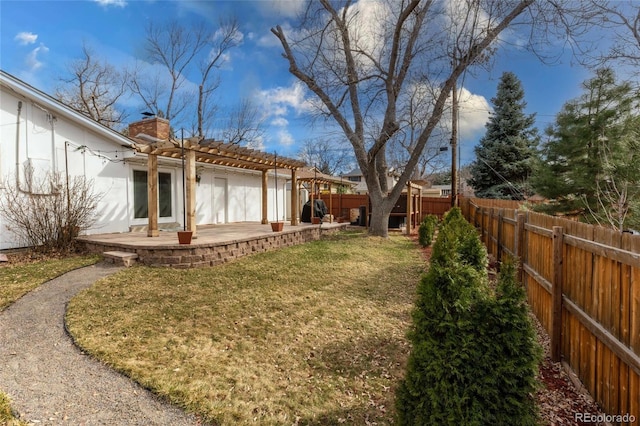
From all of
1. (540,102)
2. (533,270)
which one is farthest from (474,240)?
(540,102)

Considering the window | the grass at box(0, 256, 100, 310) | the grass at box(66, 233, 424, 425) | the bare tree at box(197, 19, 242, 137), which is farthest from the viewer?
the bare tree at box(197, 19, 242, 137)

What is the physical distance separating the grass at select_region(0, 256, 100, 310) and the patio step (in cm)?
32

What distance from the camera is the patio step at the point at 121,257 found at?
6.09 metres

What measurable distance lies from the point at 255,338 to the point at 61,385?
5.76 feet

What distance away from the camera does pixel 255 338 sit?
3725 millimetres

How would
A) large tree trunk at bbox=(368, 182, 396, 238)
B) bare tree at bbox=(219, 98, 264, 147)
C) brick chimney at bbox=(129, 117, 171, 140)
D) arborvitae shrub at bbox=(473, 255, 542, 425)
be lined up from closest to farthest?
arborvitae shrub at bbox=(473, 255, 542, 425)
brick chimney at bbox=(129, 117, 171, 140)
large tree trunk at bbox=(368, 182, 396, 238)
bare tree at bbox=(219, 98, 264, 147)

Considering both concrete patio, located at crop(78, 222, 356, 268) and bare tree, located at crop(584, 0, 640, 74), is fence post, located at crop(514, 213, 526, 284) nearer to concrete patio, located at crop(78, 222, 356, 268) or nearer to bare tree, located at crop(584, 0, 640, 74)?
concrete patio, located at crop(78, 222, 356, 268)

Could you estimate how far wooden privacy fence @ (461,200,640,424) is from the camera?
6.97 feet

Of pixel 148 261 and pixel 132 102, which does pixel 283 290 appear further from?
pixel 132 102

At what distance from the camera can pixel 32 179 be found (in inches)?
283

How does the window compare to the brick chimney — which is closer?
the window

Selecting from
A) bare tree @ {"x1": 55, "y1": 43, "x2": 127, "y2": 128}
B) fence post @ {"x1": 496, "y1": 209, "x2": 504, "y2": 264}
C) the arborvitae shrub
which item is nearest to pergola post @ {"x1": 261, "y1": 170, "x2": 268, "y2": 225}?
fence post @ {"x1": 496, "y1": 209, "x2": 504, "y2": 264}

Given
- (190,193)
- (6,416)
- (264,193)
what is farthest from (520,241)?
(264,193)

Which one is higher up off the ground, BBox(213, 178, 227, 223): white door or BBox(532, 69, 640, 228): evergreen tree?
BBox(532, 69, 640, 228): evergreen tree
